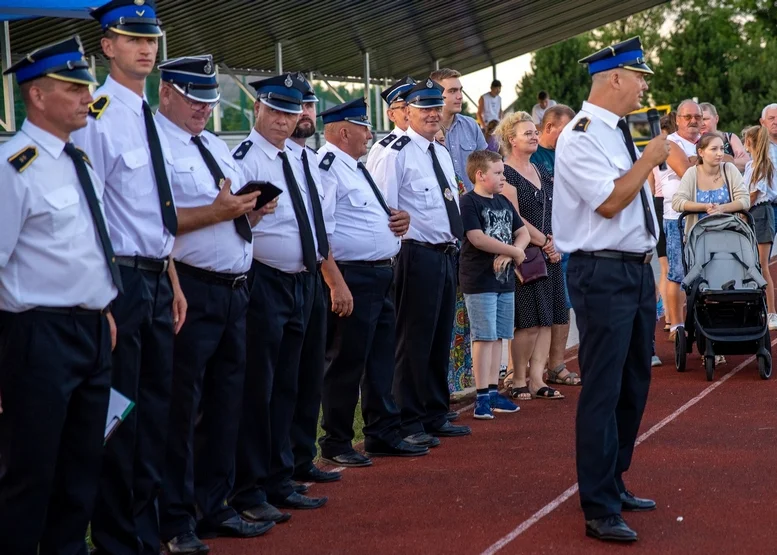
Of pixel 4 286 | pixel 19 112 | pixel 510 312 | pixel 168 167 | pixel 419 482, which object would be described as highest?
pixel 19 112

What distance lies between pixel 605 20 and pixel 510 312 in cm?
1879

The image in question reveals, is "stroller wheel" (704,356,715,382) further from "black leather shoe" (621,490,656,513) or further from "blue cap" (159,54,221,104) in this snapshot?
"blue cap" (159,54,221,104)

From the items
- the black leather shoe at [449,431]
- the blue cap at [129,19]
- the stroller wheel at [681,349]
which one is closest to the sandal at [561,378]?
the stroller wheel at [681,349]

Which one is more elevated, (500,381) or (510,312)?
(510,312)

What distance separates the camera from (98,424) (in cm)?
492

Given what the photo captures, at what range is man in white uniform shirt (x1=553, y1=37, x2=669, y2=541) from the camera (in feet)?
19.4

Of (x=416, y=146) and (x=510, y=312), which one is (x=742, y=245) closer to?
(x=510, y=312)

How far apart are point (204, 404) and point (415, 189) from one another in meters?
2.69

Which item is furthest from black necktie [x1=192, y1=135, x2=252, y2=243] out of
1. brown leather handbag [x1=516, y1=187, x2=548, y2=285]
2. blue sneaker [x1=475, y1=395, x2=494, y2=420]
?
brown leather handbag [x1=516, y1=187, x2=548, y2=285]

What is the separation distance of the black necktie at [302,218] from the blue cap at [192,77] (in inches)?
35.7

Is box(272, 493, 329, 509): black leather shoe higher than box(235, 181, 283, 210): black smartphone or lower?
lower

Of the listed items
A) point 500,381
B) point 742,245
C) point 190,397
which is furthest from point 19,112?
point 190,397

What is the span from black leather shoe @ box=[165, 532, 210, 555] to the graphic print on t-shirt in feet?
13.0

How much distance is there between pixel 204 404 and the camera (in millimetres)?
6117
